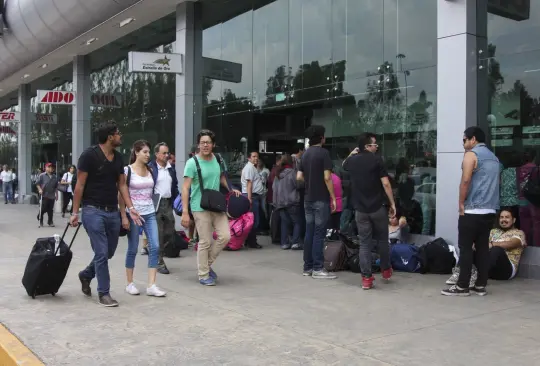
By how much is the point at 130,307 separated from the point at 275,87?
23.9ft

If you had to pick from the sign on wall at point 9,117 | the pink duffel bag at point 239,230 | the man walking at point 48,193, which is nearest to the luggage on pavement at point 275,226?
the pink duffel bag at point 239,230

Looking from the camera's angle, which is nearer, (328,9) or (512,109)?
(512,109)

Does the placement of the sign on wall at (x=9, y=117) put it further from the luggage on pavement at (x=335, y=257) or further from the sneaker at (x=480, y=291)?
the sneaker at (x=480, y=291)

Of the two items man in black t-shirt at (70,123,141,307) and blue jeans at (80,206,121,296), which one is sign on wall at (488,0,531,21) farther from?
blue jeans at (80,206,121,296)

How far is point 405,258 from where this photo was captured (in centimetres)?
751

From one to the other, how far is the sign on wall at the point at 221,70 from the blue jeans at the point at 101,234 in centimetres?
793

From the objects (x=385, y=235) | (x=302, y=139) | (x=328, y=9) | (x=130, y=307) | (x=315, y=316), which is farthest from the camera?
(x=302, y=139)

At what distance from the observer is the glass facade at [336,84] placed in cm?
896

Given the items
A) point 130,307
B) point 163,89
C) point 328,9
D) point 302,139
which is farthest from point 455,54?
point 163,89

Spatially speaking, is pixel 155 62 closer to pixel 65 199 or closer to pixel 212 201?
pixel 65 199

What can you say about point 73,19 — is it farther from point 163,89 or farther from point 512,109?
point 512,109

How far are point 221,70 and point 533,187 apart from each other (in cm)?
827

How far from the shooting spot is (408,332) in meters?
4.76

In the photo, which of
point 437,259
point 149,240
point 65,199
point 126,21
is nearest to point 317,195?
point 437,259
